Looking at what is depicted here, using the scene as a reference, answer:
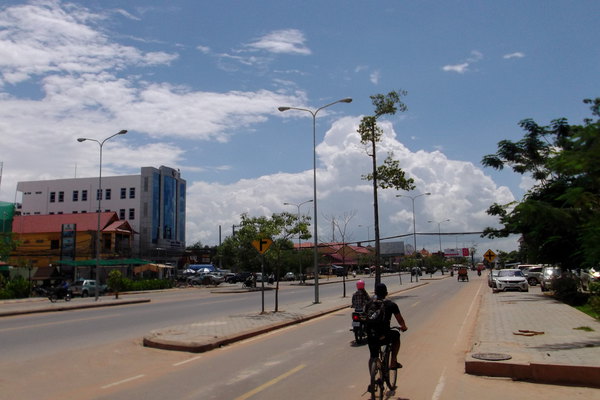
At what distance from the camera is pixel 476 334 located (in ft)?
43.4

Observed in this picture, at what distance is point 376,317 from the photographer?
7320 mm

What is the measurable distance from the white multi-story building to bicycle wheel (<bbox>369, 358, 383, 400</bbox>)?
76.6 m

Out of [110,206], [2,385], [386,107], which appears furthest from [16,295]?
[110,206]

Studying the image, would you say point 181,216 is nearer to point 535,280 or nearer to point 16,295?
point 16,295

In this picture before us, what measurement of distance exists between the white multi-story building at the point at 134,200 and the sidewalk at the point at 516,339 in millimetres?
67057

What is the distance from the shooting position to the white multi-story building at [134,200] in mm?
84438

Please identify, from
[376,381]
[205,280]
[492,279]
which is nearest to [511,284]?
[492,279]

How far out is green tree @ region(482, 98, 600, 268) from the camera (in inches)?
444

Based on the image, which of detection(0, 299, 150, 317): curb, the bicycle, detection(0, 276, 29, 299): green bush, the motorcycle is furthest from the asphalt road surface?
detection(0, 276, 29, 299): green bush

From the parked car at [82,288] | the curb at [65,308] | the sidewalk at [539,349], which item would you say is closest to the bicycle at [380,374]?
the sidewalk at [539,349]

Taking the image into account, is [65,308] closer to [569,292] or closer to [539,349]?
[539,349]

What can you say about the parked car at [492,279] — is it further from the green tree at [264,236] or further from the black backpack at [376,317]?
the black backpack at [376,317]

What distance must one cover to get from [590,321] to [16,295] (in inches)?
1390

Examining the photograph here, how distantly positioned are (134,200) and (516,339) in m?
80.3
